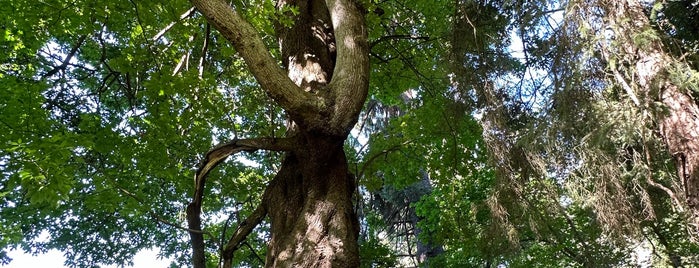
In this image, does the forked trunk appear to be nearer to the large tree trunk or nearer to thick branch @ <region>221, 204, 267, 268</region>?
thick branch @ <region>221, 204, 267, 268</region>

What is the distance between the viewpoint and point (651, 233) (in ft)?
25.6

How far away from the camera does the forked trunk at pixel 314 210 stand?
9.11ft

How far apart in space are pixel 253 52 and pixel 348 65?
2.18 ft

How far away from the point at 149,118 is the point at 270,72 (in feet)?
11.2

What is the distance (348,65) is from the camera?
302 centimetres

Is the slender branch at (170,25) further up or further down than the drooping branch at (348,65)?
further up

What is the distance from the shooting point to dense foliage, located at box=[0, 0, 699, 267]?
3.69 metres

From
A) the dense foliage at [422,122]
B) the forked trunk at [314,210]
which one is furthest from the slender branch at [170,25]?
the forked trunk at [314,210]

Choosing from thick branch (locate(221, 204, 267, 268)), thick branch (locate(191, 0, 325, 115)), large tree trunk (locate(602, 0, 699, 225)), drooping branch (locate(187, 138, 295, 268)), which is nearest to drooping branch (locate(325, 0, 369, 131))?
thick branch (locate(191, 0, 325, 115))

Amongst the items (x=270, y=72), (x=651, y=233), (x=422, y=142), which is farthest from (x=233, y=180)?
(x=651, y=233)

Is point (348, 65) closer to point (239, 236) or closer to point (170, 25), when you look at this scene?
point (239, 236)

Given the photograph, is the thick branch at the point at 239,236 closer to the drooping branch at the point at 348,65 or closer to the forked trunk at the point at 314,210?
the forked trunk at the point at 314,210

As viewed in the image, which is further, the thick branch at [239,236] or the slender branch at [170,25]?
the slender branch at [170,25]

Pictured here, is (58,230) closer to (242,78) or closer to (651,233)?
(242,78)
